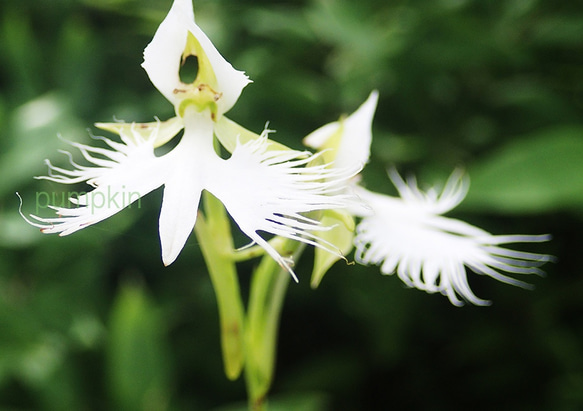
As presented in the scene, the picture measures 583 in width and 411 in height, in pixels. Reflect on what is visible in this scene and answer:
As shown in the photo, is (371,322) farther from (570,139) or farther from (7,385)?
(7,385)

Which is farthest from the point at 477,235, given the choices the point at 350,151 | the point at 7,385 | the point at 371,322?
the point at 7,385

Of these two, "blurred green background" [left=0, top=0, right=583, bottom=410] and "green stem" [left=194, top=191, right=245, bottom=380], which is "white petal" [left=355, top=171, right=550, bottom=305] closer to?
Result: "green stem" [left=194, top=191, right=245, bottom=380]

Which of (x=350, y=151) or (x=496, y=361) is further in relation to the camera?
(x=496, y=361)

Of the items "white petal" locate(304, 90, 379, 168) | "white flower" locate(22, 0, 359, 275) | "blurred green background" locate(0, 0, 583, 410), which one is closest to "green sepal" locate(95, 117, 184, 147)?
"white flower" locate(22, 0, 359, 275)

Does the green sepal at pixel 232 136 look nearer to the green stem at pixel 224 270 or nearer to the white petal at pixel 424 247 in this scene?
the green stem at pixel 224 270

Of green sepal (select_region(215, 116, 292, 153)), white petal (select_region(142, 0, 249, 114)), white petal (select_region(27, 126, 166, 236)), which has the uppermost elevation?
white petal (select_region(142, 0, 249, 114))

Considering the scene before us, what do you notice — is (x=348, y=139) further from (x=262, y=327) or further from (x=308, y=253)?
(x=308, y=253)
